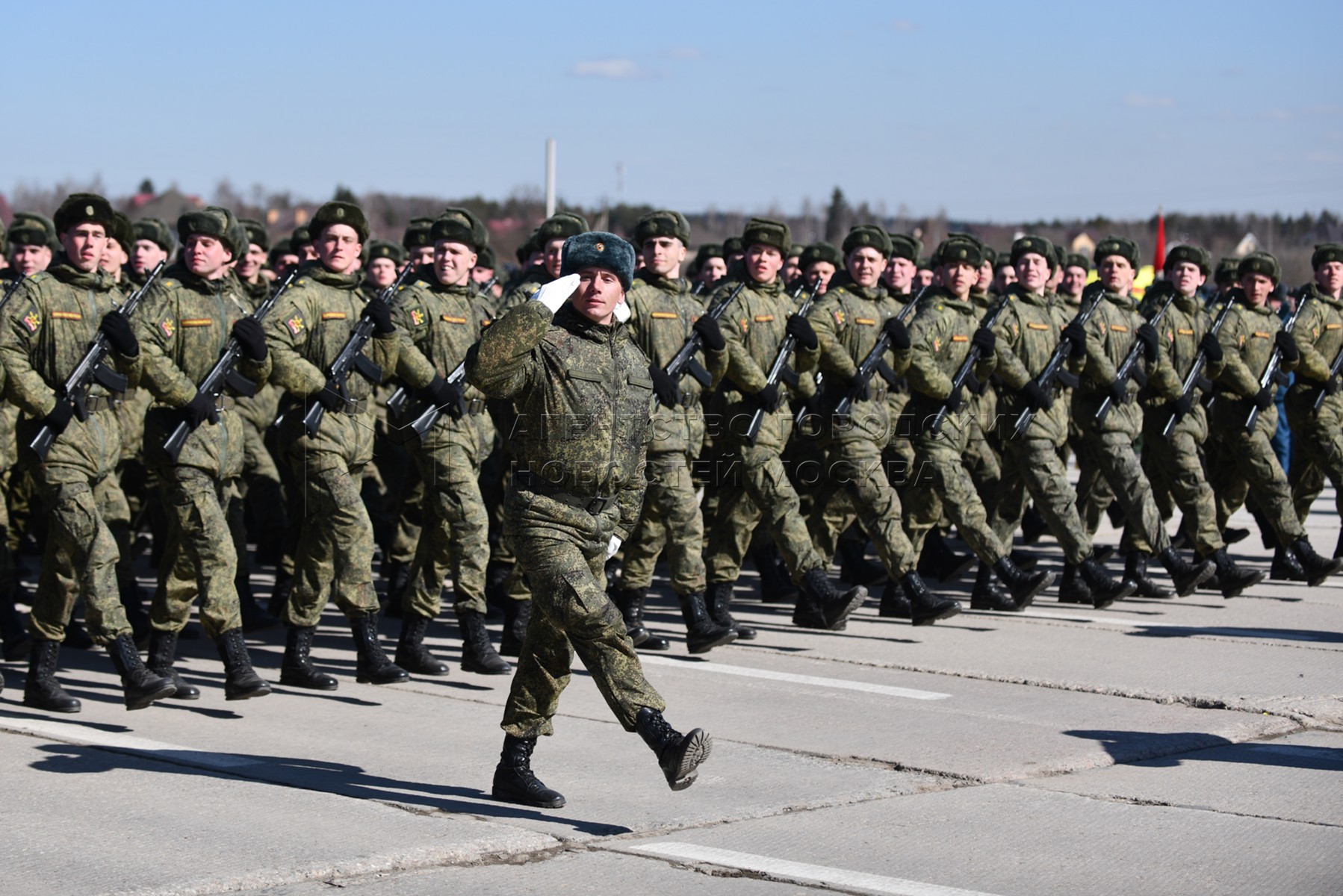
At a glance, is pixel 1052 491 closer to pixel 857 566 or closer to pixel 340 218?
pixel 857 566

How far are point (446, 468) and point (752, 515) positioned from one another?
1884 millimetres

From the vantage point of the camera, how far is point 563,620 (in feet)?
18.0

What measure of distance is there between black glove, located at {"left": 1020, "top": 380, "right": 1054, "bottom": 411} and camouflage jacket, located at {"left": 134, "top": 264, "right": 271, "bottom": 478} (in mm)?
4518

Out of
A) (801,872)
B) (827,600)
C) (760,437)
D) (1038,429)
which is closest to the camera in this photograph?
(801,872)

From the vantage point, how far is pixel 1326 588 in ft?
36.5

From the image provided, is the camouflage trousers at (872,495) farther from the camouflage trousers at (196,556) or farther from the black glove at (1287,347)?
the camouflage trousers at (196,556)

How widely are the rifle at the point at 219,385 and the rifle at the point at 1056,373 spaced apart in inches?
180

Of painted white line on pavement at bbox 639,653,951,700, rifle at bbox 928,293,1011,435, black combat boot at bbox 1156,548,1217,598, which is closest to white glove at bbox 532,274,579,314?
painted white line on pavement at bbox 639,653,951,700

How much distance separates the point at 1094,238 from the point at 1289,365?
9421cm

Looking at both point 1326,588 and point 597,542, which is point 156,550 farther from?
point 1326,588

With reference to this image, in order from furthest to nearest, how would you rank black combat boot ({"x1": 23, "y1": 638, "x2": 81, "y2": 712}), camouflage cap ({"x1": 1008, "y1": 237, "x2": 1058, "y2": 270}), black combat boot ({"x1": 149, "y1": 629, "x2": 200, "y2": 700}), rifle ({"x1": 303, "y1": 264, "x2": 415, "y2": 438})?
camouflage cap ({"x1": 1008, "y1": 237, "x2": 1058, "y2": 270}), rifle ({"x1": 303, "y1": 264, "x2": 415, "y2": 438}), black combat boot ({"x1": 149, "y1": 629, "x2": 200, "y2": 700}), black combat boot ({"x1": 23, "y1": 638, "x2": 81, "y2": 712})

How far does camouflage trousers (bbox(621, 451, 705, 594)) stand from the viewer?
849cm

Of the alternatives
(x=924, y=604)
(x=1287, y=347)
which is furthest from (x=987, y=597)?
(x=1287, y=347)

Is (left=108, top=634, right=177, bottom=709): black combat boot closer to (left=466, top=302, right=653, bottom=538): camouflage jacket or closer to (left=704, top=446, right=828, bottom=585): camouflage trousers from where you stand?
(left=466, top=302, right=653, bottom=538): camouflage jacket
